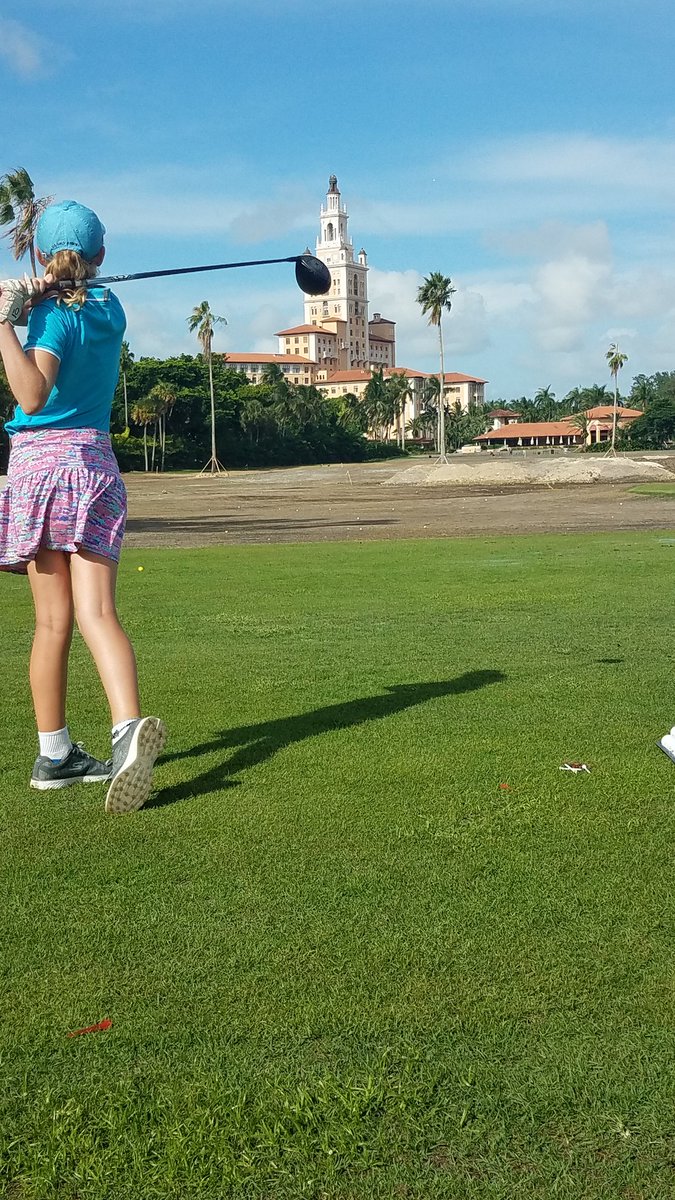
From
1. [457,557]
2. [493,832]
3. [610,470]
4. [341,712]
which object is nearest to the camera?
[493,832]

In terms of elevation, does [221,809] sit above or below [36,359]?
below

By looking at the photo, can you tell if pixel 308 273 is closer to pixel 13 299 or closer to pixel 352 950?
pixel 13 299

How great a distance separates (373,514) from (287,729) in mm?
28642

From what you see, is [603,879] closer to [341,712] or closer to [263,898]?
[263,898]

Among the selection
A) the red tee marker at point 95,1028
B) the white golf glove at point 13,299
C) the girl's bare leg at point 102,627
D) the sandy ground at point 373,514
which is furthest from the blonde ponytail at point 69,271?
the sandy ground at point 373,514

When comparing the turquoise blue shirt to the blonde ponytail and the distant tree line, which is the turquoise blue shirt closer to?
the blonde ponytail

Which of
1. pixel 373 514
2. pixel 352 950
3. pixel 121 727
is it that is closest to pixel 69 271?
pixel 121 727

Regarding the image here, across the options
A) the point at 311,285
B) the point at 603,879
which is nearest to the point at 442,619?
the point at 311,285

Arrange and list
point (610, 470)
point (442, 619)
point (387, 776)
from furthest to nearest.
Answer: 1. point (610, 470)
2. point (442, 619)
3. point (387, 776)

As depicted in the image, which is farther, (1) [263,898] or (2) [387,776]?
(2) [387,776]

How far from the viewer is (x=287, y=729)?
19.6ft

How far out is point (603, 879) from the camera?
3.79 meters

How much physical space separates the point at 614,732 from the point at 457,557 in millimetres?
11462

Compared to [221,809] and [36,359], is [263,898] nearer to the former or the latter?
[221,809]
